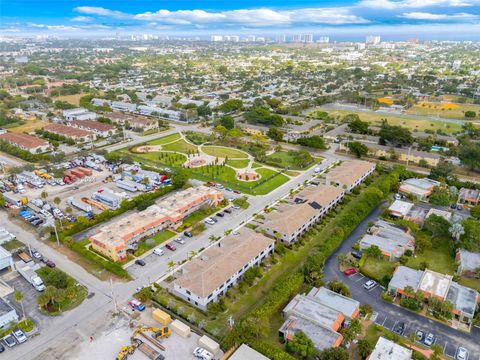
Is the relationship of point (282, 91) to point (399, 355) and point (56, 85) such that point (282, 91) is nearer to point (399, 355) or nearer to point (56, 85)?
point (56, 85)

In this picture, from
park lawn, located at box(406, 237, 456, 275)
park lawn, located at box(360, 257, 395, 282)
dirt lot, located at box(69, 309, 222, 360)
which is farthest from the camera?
park lawn, located at box(406, 237, 456, 275)

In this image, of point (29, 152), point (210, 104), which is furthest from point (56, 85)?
point (29, 152)

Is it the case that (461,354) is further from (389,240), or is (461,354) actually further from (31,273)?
(31,273)

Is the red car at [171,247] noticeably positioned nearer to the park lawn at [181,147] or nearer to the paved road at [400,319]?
the paved road at [400,319]

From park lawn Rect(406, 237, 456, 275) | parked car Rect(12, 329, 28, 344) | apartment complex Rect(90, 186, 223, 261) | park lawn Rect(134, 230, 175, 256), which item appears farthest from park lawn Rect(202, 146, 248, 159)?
parked car Rect(12, 329, 28, 344)

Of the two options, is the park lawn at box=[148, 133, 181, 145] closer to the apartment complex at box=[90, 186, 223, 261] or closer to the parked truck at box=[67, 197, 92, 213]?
the apartment complex at box=[90, 186, 223, 261]

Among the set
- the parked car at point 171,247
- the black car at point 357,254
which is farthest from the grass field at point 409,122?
the parked car at point 171,247

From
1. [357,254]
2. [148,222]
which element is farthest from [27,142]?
[357,254]
